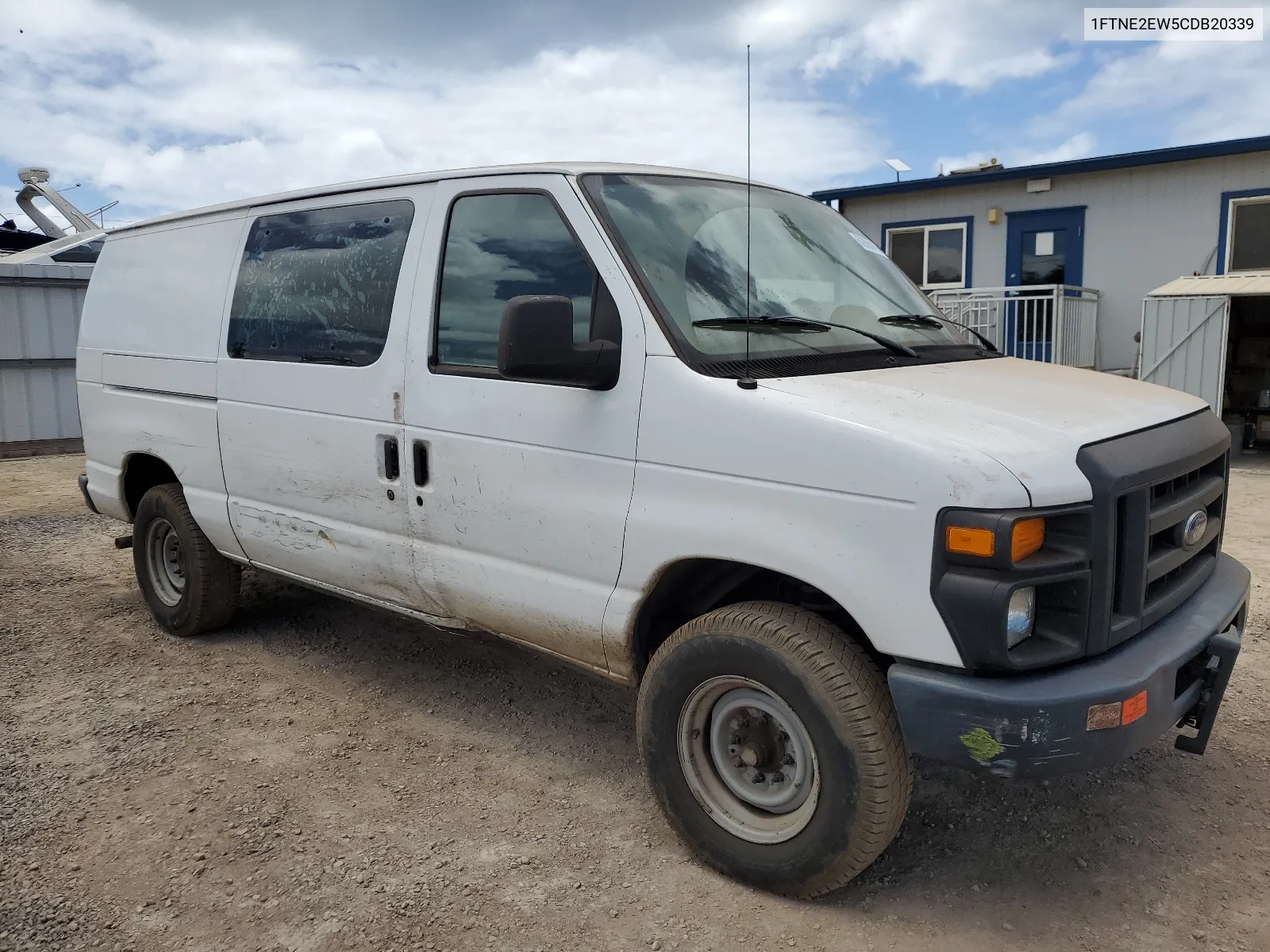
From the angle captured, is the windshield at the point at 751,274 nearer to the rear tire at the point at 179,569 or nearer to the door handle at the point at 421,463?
the door handle at the point at 421,463

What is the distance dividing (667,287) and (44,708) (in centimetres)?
345

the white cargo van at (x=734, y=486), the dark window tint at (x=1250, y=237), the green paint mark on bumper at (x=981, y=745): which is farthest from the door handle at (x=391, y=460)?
the dark window tint at (x=1250, y=237)

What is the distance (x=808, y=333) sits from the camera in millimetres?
3291

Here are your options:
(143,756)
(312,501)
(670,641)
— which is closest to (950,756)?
(670,641)

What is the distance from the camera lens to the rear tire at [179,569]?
5121 millimetres

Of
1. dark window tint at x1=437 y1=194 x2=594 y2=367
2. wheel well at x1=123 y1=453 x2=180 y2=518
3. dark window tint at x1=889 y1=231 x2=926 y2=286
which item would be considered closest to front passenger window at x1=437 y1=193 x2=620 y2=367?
dark window tint at x1=437 y1=194 x2=594 y2=367

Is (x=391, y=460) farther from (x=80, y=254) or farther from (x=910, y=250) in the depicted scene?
(x=910, y=250)

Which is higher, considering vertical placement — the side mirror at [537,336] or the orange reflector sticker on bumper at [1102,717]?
the side mirror at [537,336]

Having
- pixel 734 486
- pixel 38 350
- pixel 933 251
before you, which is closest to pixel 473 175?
pixel 734 486

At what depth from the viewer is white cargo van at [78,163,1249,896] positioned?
2.55 m

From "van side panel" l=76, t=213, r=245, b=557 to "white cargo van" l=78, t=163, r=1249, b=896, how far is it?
23cm

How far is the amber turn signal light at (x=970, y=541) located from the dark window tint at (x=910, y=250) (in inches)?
581

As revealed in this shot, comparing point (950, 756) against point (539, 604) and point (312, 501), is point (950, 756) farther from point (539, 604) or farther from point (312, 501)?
point (312, 501)

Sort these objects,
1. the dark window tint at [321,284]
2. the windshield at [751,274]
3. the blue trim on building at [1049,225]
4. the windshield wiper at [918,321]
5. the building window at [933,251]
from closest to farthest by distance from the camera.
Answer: the windshield at [751,274] < the windshield wiper at [918,321] < the dark window tint at [321,284] < the blue trim on building at [1049,225] < the building window at [933,251]
